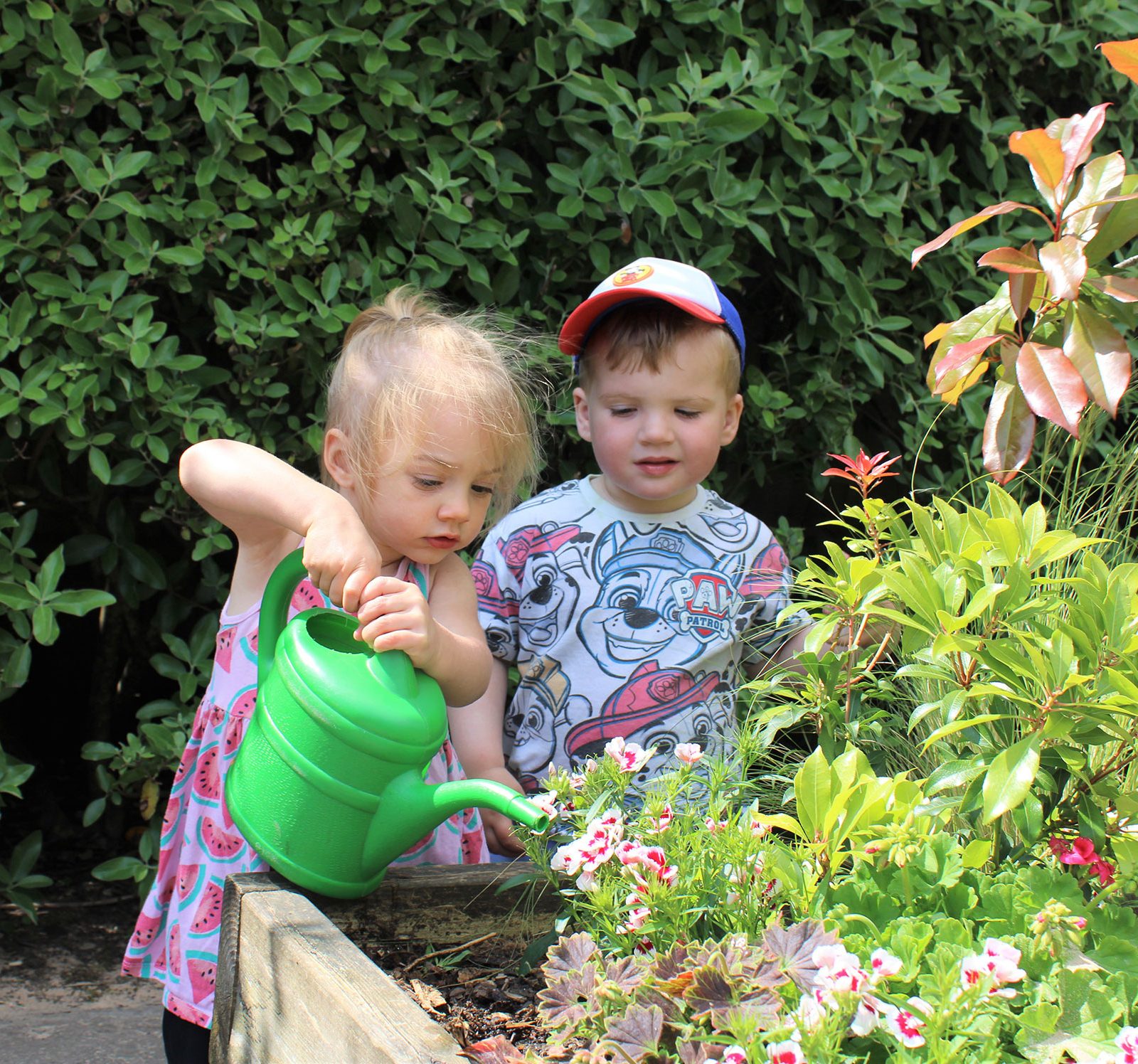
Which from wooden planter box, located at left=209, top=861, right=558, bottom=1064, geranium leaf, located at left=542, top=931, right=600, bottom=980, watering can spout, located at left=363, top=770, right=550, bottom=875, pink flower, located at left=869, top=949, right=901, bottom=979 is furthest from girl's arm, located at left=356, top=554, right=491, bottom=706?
pink flower, located at left=869, top=949, right=901, bottom=979

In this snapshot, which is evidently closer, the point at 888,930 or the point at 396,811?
the point at 888,930

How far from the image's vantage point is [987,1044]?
0.89 meters

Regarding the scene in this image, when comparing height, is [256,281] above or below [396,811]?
above

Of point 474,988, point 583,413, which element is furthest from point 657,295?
point 474,988

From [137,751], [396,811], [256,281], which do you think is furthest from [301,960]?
[256,281]

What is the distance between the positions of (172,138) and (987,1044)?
2.16 m

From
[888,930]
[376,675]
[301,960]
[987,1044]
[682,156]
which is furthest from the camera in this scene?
[682,156]

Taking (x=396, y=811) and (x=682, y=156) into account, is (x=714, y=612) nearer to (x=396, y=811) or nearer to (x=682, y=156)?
(x=396, y=811)

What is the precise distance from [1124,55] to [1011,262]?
226 mm

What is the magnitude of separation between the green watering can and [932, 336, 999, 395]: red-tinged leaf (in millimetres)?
644

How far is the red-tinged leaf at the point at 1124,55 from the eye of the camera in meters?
1.14

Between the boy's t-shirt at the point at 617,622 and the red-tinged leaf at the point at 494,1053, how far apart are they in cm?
91

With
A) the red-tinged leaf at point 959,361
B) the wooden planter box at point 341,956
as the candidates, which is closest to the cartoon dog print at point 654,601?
the wooden planter box at point 341,956

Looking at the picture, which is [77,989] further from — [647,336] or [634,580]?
[647,336]
